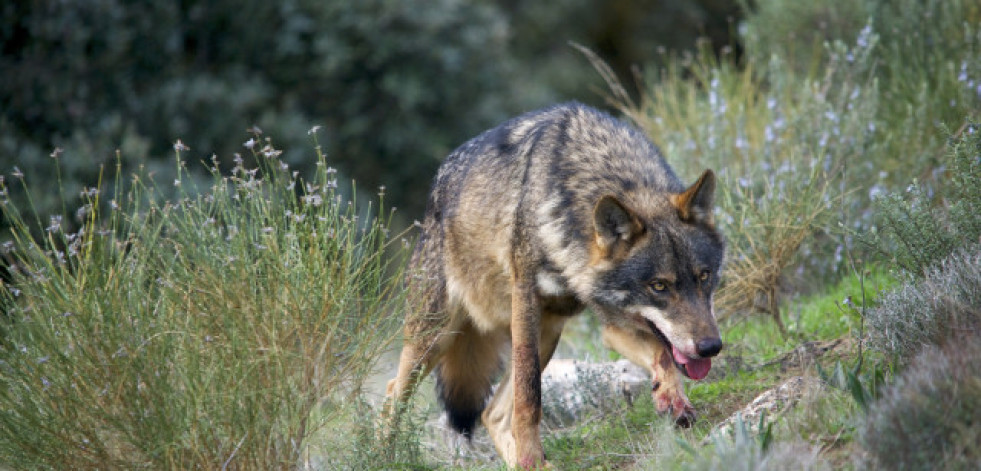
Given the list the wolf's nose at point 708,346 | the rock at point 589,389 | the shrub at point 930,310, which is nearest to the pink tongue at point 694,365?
the wolf's nose at point 708,346

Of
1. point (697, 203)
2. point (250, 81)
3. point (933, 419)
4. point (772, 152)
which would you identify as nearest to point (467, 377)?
point (697, 203)

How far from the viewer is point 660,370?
16.5 feet

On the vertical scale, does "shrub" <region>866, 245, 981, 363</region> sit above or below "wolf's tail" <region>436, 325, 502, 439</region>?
below

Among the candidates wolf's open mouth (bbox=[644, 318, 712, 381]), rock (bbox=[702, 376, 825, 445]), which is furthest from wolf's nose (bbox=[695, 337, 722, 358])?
rock (bbox=[702, 376, 825, 445])

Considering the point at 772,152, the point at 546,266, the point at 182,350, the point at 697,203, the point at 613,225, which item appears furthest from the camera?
the point at 772,152

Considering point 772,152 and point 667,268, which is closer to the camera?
point 667,268

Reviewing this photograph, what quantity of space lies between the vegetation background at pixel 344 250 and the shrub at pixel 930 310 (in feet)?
0.07

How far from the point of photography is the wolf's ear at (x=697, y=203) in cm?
Answer: 464

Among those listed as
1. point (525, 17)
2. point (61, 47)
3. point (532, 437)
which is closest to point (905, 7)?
point (532, 437)

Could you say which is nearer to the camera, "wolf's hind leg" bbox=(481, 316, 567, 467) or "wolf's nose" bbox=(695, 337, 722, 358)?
"wolf's nose" bbox=(695, 337, 722, 358)

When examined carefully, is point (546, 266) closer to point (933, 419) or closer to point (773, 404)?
point (773, 404)

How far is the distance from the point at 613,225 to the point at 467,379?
167cm

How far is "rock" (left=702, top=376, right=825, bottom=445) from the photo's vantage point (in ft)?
13.5

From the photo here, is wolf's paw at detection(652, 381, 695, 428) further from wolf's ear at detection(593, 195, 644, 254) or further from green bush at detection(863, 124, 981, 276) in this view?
green bush at detection(863, 124, 981, 276)
